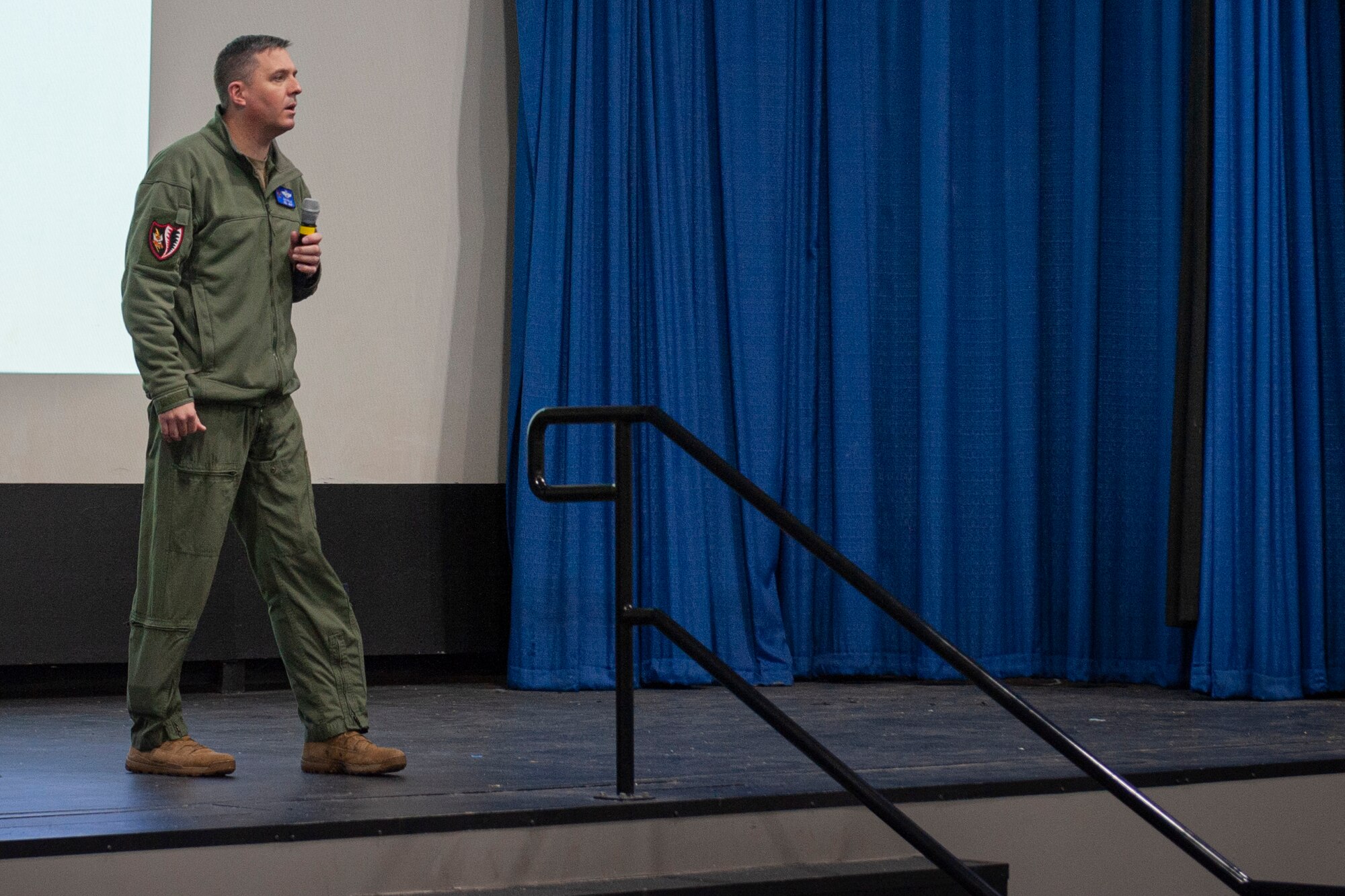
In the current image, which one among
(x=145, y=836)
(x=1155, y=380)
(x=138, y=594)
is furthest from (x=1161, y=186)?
(x=145, y=836)

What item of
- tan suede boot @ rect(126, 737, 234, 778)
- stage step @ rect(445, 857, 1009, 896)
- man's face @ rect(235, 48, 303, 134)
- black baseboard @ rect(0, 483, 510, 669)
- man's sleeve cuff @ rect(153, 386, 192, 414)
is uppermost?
man's face @ rect(235, 48, 303, 134)

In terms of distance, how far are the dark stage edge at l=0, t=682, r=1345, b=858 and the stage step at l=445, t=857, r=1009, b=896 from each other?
103mm

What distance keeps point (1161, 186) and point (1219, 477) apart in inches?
35.0

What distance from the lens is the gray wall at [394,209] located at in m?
4.14

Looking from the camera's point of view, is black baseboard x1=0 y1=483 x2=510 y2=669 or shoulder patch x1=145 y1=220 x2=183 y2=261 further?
black baseboard x1=0 y1=483 x2=510 y2=669

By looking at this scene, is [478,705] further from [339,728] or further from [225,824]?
[225,824]

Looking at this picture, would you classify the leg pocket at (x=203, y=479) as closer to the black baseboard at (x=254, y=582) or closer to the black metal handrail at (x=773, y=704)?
the black metal handrail at (x=773, y=704)

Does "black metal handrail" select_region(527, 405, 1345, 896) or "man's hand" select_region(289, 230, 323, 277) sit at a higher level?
"man's hand" select_region(289, 230, 323, 277)

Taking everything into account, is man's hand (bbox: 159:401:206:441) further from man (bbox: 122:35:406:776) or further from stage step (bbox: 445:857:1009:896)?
stage step (bbox: 445:857:1009:896)

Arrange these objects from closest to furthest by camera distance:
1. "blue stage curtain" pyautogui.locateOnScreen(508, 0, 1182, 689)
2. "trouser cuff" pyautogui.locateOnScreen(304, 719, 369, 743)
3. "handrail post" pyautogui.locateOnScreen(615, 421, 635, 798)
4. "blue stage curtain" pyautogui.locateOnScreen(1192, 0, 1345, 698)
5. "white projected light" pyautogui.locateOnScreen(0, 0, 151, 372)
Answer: "handrail post" pyautogui.locateOnScreen(615, 421, 635, 798)
"trouser cuff" pyautogui.locateOnScreen(304, 719, 369, 743)
"white projected light" pyautogui.locateOnScreen(0, 0, 151, 372)
"blue stage curtain" pyautogui.locateOnScreen(1192, 0, 1345, 698)
"blue stage curtain" pyautogui.locateOnScreen(508, 0, 1182, 689)

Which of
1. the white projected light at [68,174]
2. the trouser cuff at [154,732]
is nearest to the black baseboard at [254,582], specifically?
the white projected light at [68,174]

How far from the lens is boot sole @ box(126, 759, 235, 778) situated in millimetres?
2717

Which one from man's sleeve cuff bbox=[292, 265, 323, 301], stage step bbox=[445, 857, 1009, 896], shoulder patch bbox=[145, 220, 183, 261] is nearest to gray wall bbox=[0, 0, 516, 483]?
man's sleeve cuff bbox=[292, 265, 323, 301]

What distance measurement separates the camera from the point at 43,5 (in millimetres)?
3875
